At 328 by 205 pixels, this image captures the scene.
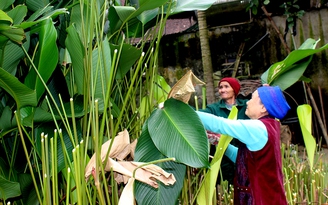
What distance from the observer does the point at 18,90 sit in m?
0.69

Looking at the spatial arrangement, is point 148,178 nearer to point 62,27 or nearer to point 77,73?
point 77,73

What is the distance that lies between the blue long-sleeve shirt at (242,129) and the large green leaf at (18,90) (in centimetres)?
36

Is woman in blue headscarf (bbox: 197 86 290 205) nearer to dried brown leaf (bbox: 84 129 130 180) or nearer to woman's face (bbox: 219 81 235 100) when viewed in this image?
dried brown leaf (bbox: 84 129 130 180)

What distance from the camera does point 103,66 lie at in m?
0.74

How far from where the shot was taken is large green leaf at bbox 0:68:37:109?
673 millimetres

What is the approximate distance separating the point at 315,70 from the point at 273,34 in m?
0.48

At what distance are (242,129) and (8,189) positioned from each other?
547 mm

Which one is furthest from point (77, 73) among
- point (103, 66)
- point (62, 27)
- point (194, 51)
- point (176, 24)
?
point (176, 24)

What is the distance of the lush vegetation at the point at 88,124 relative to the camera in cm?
67

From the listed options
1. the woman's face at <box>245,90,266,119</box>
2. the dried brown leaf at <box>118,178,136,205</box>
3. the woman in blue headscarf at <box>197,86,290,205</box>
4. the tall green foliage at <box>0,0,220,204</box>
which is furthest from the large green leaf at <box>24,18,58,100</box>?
the woman's face at <box>245,90,266,119</box>

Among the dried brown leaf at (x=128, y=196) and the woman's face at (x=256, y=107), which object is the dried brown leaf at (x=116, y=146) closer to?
the dried brown leaf at (x=128, y=196)

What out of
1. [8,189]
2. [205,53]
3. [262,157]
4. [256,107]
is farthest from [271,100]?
[205,53]

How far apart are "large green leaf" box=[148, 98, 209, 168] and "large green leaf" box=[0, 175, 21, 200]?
267 mm

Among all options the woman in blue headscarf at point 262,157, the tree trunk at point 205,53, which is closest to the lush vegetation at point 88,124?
the woman in blue headscarf at point 262,157
